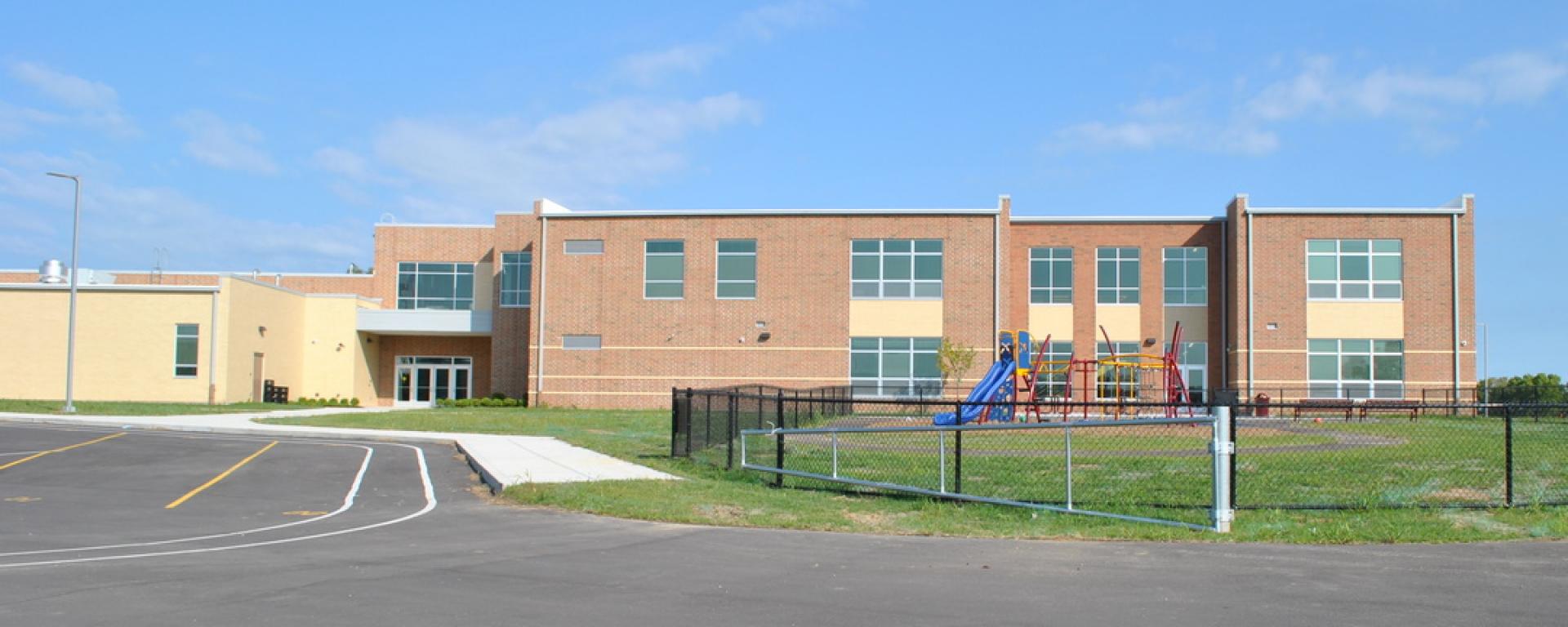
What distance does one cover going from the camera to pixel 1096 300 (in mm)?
47406

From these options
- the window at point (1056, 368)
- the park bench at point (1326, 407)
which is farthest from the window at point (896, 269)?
the park bench at point (1326, 407)

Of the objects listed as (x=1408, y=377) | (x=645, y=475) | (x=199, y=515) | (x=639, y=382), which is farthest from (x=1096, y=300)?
(x=199, y=515)

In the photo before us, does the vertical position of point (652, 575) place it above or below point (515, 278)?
below

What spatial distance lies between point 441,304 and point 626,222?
11.5m

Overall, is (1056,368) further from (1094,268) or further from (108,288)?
(108,288)

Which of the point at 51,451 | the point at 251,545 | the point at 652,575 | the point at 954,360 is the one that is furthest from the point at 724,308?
the point at 652,575

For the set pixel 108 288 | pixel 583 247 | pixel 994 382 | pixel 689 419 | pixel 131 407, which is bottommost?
pixel 131 407

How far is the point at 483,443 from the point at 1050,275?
2869 cm

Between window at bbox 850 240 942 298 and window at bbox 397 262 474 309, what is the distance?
59.3 ft

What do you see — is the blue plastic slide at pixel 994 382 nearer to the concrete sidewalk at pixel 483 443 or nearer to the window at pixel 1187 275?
the concrete sidewalk at pixel 483 443

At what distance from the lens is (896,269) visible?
46219mm

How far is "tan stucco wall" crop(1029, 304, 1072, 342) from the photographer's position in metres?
47.6

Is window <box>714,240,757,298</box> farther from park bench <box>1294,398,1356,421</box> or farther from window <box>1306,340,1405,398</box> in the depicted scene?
park bench <box>1294,398,1356,421</box>

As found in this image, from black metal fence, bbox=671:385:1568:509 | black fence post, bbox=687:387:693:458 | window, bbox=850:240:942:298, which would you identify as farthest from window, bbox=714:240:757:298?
black fence post, bbox=687:387:693:458
